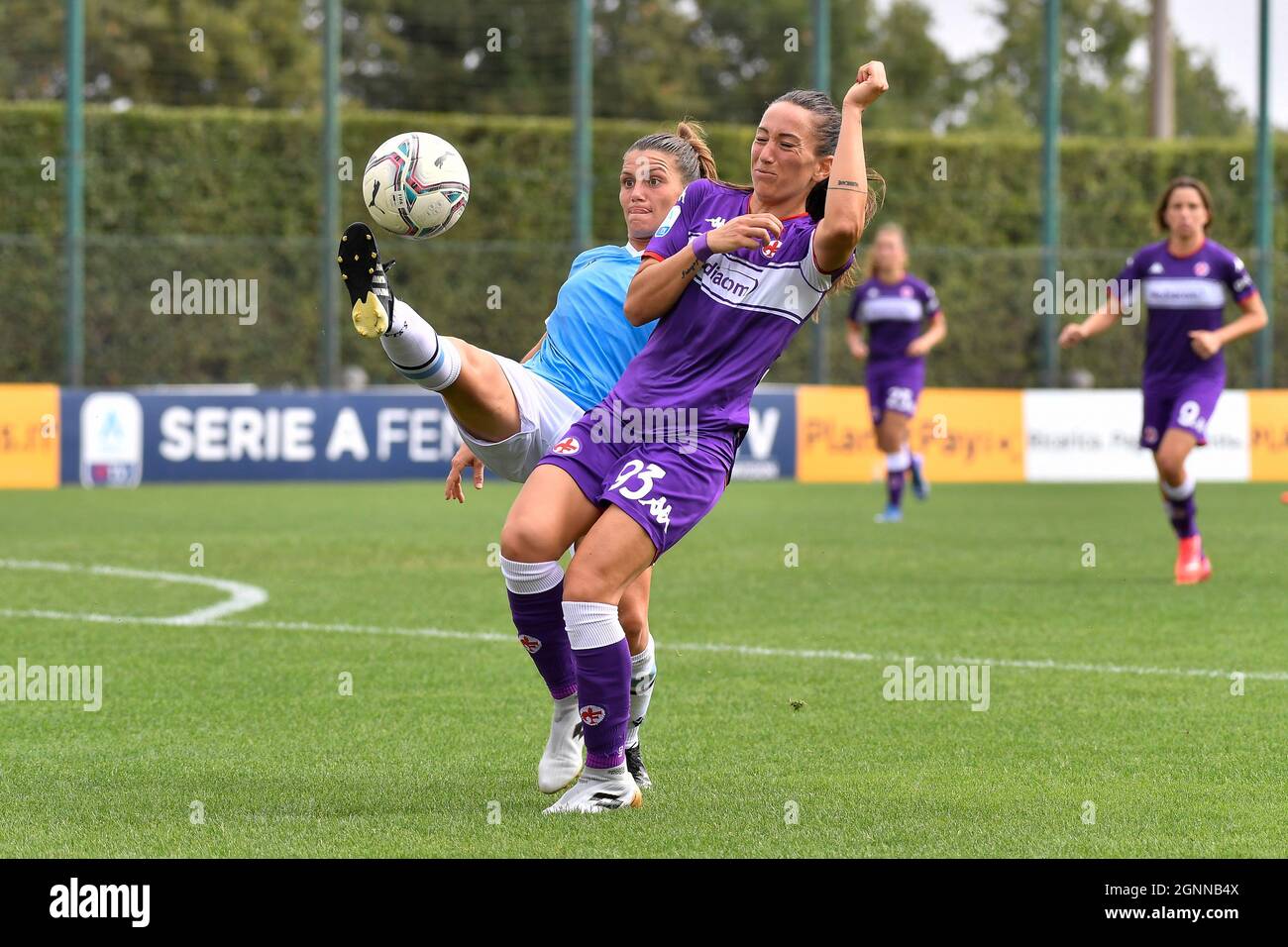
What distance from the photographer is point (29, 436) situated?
761 inches

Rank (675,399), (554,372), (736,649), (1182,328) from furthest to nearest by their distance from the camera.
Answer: (1182,328)
(736,649)
(554,372)
(675,399)

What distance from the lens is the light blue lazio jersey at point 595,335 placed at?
6.24 metres

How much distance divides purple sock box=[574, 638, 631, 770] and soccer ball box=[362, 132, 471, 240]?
141 cm

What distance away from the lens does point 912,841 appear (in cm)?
514

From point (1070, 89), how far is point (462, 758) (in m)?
58.7

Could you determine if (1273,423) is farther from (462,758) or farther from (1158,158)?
(462,758)

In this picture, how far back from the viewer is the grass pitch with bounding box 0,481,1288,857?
17.4 feet

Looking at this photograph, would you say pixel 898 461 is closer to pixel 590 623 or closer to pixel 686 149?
pixel 686 149

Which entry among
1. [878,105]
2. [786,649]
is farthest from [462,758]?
[878,105]

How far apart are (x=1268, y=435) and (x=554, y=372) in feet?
56.6
